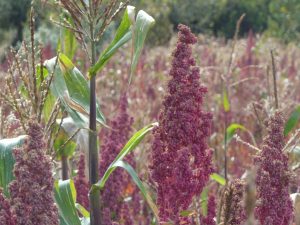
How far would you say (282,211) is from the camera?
2.02 m

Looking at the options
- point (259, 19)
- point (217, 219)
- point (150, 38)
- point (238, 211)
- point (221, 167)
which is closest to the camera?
point (238, 211)

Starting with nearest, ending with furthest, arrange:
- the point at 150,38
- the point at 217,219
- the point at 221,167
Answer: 1. the point at 217,219
2. the point at 221,167
3. the point at 150,38

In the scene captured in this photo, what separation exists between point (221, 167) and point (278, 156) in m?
3.62

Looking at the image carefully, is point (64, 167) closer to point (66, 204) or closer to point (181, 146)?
point (66, 204)

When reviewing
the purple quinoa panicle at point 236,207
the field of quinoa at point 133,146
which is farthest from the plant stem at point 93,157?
the purple quinoa panicle at point 236,207

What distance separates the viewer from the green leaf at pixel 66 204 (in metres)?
2.33

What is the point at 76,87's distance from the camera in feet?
8.50

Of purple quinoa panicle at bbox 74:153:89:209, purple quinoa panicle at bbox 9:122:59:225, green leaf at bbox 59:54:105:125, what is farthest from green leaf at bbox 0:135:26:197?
purple quinoa panicle at bbox 74:153:89:209

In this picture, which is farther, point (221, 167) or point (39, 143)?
→ point (221, 167)

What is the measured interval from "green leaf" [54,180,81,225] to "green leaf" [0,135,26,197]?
6.5 inches

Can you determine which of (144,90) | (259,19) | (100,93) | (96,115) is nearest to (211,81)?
(144,90)

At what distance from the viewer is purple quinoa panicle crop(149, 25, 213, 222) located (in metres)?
2.12

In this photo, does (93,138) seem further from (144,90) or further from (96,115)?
(144,90)

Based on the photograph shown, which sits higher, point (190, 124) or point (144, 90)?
point (190, 124)
